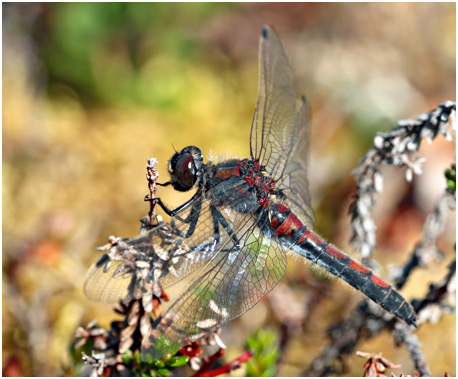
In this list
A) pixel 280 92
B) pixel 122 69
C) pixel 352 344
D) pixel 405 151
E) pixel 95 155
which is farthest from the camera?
pixel 122 69

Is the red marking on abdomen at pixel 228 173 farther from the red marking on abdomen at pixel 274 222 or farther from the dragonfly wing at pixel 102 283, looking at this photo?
the dragonfly wing at pixel 102 283

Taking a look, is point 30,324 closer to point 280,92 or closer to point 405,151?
point 280,92

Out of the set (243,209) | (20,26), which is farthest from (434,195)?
(20,26)

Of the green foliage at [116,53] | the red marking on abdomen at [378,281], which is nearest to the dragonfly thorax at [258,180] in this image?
the red marking on abdomen at [378,281]

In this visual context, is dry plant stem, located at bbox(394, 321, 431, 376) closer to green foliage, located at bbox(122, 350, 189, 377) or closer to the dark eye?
green foliage, located at bbox(122, 350, 189, 377)

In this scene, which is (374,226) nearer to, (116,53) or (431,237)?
(431,237)

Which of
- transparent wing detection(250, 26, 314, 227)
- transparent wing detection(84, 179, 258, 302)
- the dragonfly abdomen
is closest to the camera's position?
transparent wing detection(84, 179, 258, 302)

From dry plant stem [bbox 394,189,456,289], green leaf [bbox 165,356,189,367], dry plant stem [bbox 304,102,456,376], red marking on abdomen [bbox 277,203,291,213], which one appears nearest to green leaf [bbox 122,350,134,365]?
green leaf [bbox 165,356,189,367]
